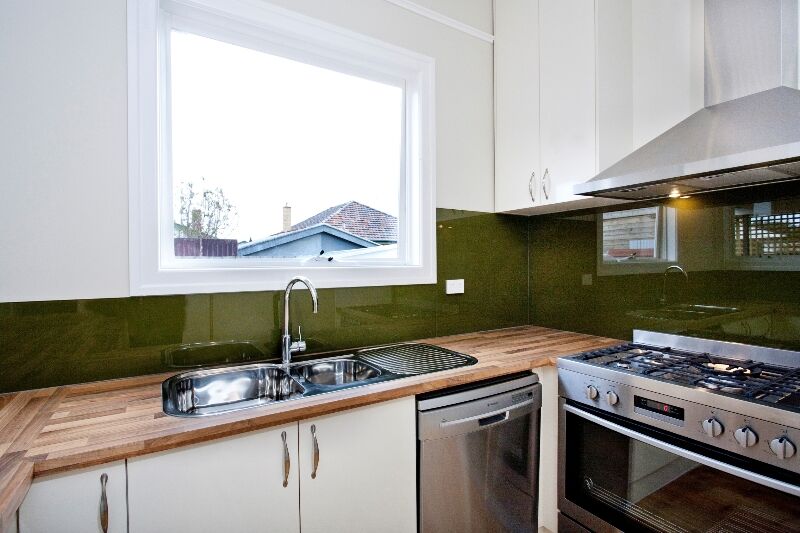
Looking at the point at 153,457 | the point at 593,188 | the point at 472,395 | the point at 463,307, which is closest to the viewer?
the point at 153,457

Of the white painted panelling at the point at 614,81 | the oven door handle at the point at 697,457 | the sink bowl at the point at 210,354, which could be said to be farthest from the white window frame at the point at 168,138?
the oven door handle at the point at 697,457

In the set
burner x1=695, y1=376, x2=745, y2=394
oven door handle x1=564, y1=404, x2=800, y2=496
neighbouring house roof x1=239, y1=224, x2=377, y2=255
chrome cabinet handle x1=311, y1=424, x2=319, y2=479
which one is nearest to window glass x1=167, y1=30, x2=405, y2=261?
neighbouring house roof x1=239, y1=224, x2=377, y2=255

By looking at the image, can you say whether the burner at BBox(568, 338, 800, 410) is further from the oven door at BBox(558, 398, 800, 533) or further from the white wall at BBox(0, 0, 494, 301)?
the white wall at BBox(0, 0, 494, 301)

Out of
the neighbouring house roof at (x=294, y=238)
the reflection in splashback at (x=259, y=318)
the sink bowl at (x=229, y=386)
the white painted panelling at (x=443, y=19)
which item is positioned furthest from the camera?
the white painted panelling at (x=443, y=19)

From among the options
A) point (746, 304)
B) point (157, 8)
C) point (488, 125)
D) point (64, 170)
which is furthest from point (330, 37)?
point (746, 304)

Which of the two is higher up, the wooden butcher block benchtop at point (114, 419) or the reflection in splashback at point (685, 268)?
the reflection in splashback at point (685, 268)

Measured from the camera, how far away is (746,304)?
1632mm

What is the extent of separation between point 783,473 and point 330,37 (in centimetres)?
220

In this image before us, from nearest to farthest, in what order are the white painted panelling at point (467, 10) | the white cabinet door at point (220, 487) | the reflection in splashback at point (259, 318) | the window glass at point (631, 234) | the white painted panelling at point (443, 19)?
the white cabinet door at point (220, 487) → the reflection in splashback at point (259, 318) → the window glass at point (631, 234) → the white painted panelling at point (443, 19) → the white painted panelling at point (467, 10)

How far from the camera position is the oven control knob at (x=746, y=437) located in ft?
3.64

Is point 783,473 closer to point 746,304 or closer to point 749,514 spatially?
point 749,514

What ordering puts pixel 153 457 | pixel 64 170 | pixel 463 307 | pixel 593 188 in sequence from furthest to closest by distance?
pixel 463 307, pixel 593 188, pixel 64 170, pixel 153 457

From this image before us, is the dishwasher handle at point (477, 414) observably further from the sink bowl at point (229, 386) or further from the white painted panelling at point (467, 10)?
the white painted panelling at point (467, 10)

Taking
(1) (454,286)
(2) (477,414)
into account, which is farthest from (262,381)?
(1) (454,286)
